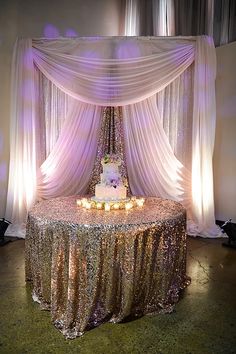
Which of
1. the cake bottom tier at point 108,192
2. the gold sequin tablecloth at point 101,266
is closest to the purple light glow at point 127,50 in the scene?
the cake bottom tier at point 108,192

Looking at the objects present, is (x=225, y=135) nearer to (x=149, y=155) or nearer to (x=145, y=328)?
(x=149, y=155)

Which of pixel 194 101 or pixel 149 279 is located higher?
pixel 194 101

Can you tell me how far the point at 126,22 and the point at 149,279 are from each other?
3.74 meters

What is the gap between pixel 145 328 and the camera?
1.87 meters

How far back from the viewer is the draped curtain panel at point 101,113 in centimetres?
337

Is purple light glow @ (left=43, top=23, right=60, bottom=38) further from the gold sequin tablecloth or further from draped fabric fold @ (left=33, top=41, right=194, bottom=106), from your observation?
the gold sequin tablecloth

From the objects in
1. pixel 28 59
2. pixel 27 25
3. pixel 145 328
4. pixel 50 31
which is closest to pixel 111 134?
pixel 28 59

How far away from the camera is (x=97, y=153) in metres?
3.70

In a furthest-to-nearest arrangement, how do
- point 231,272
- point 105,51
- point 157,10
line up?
point 157,10, point 105,51, point 231,272

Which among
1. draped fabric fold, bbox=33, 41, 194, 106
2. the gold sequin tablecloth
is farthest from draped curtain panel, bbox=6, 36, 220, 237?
the gold sequin tablecloth

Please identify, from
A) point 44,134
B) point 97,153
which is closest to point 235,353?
point 97,153

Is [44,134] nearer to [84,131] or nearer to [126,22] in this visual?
[84,131]

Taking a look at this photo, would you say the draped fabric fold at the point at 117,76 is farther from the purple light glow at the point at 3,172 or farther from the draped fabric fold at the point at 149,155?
the purple light glow at the point at 3,172

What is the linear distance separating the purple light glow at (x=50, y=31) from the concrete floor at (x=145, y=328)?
2903mm
